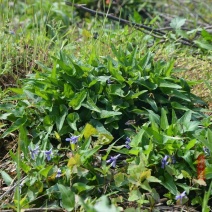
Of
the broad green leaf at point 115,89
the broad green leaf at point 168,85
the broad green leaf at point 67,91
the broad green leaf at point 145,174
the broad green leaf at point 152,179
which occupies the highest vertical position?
the broad green leaf at point 168,85

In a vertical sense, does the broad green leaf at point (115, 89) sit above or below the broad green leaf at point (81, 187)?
above

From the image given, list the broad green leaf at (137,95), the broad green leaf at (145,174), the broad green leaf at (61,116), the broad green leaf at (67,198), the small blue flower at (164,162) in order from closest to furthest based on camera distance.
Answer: the broad green leaf at (67,198) < the broad green leaf at (145,174) < the small blue flower at (164,162) < the broad green leaf at (61,116) < the broad green leaf at (137,95)

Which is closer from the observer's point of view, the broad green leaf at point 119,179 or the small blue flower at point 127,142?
the broad green leaf at point 119,179

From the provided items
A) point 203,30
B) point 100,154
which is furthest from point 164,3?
point 100,154

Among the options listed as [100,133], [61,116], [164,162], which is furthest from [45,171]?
[164,162]

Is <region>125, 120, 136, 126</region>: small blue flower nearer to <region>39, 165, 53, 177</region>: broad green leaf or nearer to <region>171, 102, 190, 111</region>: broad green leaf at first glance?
<region>171, 102, 190, 111</region>: broad green leaf

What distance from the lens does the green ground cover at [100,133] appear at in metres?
2.62

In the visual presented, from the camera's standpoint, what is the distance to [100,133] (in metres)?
2.80

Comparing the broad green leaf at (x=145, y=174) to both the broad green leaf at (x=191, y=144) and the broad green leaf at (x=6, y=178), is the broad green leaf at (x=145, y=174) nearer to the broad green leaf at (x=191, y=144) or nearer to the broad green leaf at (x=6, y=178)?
the broad green leaf at (x=191, y=144)

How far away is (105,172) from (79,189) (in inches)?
5.8

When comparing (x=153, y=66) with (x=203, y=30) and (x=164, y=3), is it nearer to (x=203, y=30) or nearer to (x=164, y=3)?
(x=203, y=30)

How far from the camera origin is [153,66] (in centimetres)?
333

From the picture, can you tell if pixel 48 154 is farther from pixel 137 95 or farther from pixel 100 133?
pixel 137 95

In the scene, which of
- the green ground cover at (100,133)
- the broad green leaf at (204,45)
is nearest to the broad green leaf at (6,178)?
the green ground cover at (100,133)
